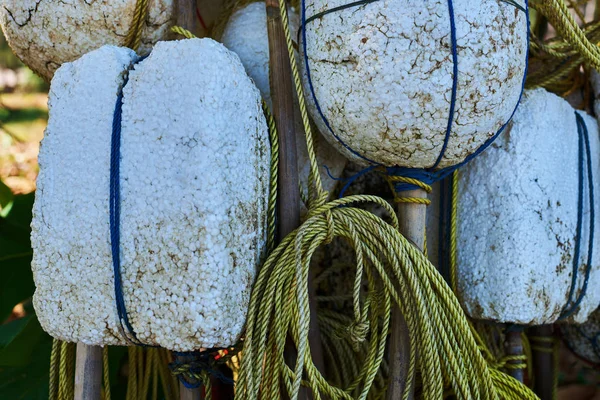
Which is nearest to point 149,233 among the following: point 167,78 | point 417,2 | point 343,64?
point 167,78

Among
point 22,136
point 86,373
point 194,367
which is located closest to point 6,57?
point 22,136

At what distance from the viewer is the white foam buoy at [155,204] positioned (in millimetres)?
831

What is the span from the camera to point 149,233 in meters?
0.84

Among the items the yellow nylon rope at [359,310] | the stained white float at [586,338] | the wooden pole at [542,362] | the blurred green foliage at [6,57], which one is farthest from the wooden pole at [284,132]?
the blurred green foliage at [6,57]

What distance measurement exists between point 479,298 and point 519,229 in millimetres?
148

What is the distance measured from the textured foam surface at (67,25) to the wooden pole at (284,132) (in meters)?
0.21

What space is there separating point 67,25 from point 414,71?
608mm

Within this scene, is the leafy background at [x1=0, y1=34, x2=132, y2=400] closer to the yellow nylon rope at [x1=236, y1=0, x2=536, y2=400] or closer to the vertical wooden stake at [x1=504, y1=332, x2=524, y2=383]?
the yellow nylon rope at [x1=236, y1=0, x2=536, y2=400]

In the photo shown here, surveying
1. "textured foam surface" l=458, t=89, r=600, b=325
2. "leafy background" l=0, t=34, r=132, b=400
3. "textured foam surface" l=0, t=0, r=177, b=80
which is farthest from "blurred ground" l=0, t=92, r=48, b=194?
"textured foam surface" l=458, t=89, r=600, b=325

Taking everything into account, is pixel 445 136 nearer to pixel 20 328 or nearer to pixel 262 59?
pixel 262 59

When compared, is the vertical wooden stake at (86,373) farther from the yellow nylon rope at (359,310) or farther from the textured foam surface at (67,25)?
the textured foam surface at (67,25)

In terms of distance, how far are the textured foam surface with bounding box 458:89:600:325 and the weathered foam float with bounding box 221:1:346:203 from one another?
0.87 feet

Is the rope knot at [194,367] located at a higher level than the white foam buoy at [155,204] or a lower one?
lower

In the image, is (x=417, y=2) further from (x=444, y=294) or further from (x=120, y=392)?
(x=120, y=392)
